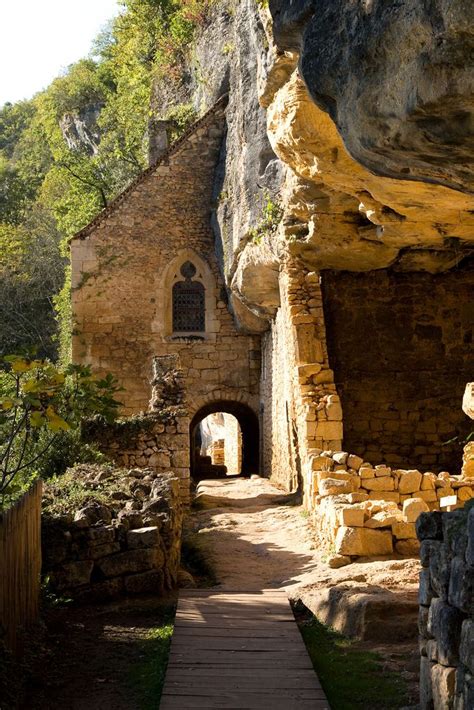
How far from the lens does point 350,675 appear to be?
660 centimetres

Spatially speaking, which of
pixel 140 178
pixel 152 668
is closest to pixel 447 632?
pixel 152 668

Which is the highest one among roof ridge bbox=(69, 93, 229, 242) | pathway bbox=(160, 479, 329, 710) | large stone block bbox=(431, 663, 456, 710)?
roof ridge bbox=(69, 93, 229, 242)

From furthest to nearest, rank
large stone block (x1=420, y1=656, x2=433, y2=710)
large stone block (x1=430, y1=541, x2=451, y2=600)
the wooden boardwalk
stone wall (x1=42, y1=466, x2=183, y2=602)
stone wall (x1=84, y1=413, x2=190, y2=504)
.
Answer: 1. stone wall (x1=84, y1=413, x2=190, y2=504)
2. stone wall (x1=42, y1=466, x2=183, y2=602)
3. the wooden boardwalk
4. large stone block (x1=420, y1=656, x2=433, y2=710)
5. large stone block (x1=430, y1=541, x2=451, y2=600)

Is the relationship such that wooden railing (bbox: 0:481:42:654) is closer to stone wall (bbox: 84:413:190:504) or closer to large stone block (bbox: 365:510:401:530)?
large stone block (bbox: 365:510:401:530)

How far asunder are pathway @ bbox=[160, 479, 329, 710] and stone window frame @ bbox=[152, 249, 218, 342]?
10127 millimetres

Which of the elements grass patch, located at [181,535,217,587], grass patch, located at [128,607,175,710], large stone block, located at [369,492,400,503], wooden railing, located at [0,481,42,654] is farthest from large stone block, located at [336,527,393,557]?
wooden railing, located at [0,481,42,654]

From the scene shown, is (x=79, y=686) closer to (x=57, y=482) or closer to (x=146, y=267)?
(x=57, y=482)

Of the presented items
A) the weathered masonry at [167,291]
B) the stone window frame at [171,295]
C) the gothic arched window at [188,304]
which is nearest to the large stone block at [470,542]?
the weathered masonry at [167,291]

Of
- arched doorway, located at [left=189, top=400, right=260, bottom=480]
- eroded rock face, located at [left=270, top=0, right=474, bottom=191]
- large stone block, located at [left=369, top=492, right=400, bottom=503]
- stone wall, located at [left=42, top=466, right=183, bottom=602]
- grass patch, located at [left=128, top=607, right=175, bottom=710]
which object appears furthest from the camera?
arched doorway, located at [left=189, top=400, right=260, bottom=480]

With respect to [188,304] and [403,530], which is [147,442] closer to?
[403,530]

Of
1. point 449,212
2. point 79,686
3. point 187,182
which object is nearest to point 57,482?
point 79,686

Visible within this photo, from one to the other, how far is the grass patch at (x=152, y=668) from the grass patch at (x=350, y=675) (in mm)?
1057

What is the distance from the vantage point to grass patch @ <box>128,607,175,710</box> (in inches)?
245

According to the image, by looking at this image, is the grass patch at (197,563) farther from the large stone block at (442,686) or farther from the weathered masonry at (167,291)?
the weathered masonry at (167,291)
